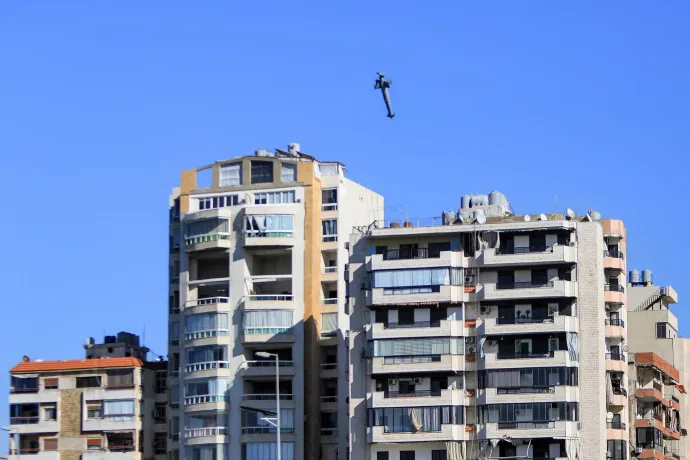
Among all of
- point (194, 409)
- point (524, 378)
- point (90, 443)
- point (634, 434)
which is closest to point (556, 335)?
point (524, 378)

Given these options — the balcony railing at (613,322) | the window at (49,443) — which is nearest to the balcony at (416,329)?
the balcony railing at (613,322)

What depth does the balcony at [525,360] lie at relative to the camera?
110 meters

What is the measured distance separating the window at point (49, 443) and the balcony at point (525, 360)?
3952 centimetres

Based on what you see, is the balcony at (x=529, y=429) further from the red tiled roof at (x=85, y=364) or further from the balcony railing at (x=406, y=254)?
the red tiled roof at (x=85, y=364)

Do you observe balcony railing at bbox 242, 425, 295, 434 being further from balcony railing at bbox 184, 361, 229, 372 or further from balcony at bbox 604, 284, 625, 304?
balcony at bbox 604, 284, 625, 304

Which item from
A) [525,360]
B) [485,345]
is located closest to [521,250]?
[485,345]

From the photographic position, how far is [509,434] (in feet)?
361

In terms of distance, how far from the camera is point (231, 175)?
130500 mm

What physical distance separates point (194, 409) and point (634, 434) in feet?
105

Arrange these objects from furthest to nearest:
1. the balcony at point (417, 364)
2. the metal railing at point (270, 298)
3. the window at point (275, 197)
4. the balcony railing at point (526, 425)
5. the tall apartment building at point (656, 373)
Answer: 1. the window at point (275, 197)
2. the metal railing at point (270, 298)
3. the tall apartment building at point (656, 373)
4. the balcony at point (417, 364)
5. the balcony railing at point (526, 425)

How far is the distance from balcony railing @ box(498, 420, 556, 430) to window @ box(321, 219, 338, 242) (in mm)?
23633

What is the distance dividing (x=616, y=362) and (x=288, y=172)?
1168 inches

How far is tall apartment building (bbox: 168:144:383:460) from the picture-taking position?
124 meters

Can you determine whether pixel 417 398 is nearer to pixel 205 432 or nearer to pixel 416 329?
pixel 416 329
